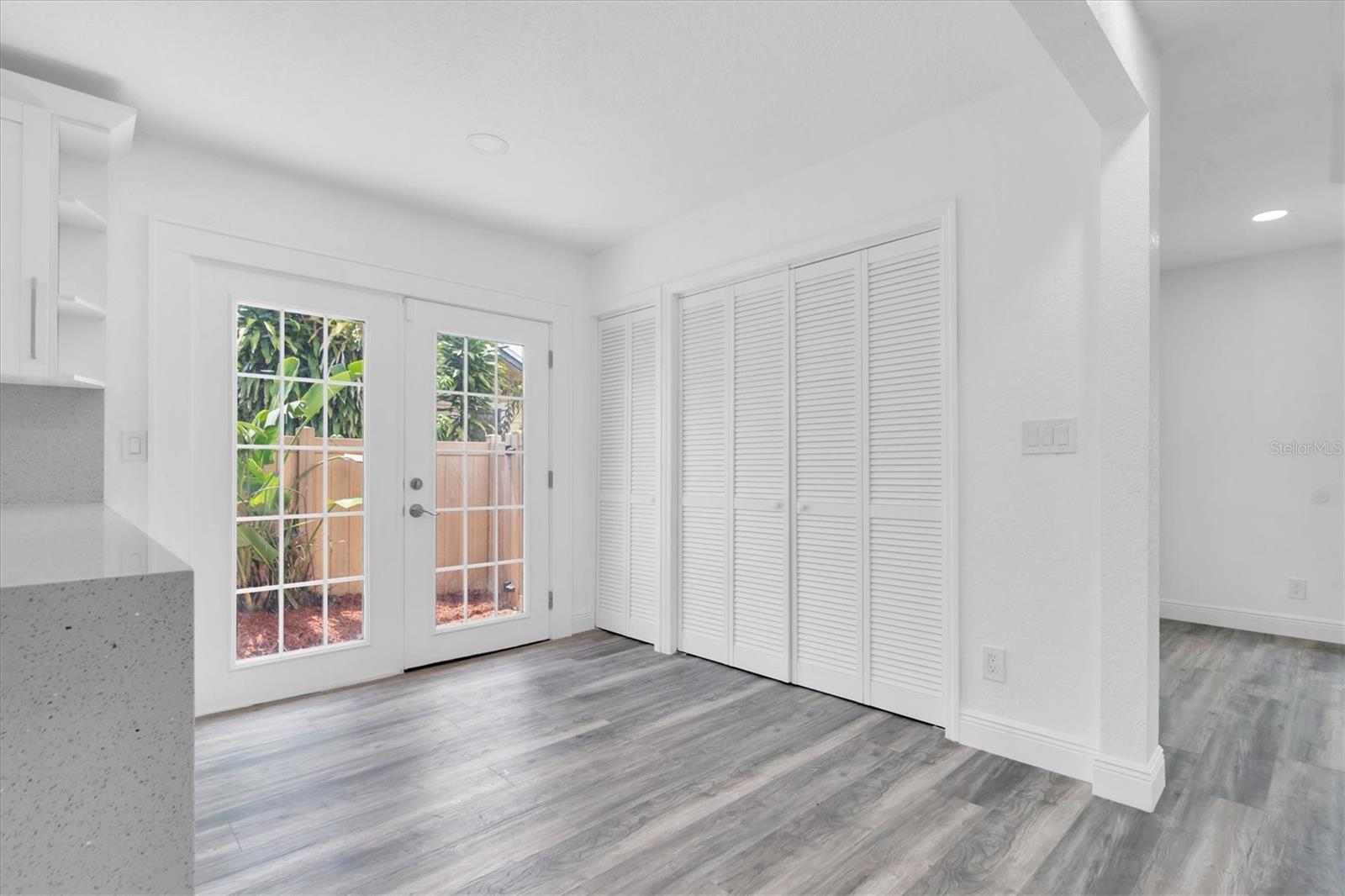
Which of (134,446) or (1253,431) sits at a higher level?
(1253,431)

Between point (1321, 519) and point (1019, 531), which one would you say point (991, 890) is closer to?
point (1019, 531)

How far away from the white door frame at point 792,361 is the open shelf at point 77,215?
8.03 feet

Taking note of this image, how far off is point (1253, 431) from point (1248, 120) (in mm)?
2510

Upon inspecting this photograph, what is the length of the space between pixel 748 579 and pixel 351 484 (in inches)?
81.4

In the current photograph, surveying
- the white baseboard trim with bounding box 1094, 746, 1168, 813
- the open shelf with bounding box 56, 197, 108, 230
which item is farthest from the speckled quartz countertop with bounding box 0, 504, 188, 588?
the white baseboard trim with bounding box 1094, 746, 1168, 813

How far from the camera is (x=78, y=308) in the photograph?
7.69 feet

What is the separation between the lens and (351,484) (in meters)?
3.34

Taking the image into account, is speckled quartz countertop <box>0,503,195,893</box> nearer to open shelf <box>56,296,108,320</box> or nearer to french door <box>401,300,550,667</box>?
open shelf <box>56,296,108,320</box>

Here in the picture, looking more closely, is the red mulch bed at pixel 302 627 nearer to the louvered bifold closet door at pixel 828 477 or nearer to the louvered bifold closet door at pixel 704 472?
the louvered bifold closet door at pixel 704 472

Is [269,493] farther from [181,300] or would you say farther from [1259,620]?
[1259,620]

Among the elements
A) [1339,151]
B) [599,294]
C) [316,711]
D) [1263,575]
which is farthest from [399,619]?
[1263,575]

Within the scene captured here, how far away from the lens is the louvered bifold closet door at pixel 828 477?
9.86 ft

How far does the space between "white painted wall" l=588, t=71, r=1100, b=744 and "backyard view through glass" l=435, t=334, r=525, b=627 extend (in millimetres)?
2396

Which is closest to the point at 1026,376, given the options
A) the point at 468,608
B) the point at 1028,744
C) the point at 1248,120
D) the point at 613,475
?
the point at 1028,744
